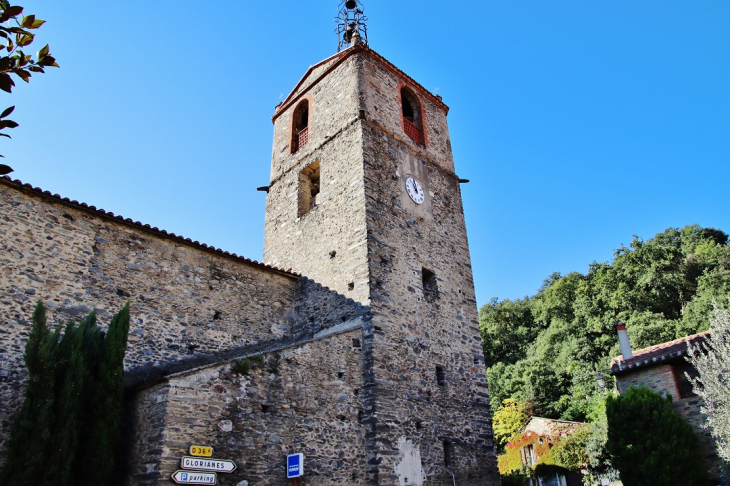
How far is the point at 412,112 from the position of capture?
16828 millimetres

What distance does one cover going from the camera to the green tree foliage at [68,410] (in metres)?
6.60

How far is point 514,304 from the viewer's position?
42.3 metres

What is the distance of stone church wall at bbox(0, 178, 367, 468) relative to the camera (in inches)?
343

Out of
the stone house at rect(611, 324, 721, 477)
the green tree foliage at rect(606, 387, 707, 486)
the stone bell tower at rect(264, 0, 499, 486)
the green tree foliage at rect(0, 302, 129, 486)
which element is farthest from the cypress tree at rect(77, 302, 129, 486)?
the stone house at rect(611, 324, 721, 477)

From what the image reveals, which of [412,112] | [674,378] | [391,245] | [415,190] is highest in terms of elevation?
[412,112]

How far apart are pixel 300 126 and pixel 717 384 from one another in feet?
44.0

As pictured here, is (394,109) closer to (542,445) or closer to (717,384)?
(717,384)

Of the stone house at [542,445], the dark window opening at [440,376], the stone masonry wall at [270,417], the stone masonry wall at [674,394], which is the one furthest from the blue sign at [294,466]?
the stone house at [542,445]

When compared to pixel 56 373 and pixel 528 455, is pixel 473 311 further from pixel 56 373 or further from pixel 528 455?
pixel 528 455

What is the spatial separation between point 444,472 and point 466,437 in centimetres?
115

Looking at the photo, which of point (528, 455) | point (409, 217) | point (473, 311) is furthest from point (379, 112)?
point (528, 455)

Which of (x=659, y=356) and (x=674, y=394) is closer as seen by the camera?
(x=674, y=394)

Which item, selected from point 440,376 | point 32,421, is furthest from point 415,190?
point 32,421

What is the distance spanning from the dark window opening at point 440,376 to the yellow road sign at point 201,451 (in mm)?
5738
